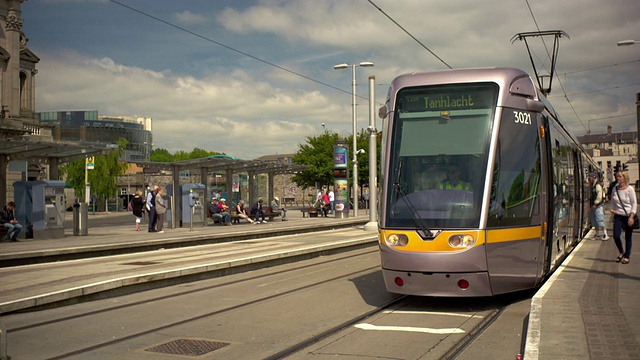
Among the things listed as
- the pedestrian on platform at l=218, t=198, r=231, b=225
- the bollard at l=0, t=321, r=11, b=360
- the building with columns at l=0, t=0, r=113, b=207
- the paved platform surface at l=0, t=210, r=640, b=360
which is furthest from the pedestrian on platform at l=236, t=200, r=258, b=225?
the bollard at l=0, t=321, r=11, b=360

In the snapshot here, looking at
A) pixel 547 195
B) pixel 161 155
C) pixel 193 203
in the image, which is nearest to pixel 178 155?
pixel 161 155

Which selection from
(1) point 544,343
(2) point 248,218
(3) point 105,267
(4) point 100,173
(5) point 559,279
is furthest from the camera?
(4) point 100,173

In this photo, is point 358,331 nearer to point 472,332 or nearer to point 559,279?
point 472,332

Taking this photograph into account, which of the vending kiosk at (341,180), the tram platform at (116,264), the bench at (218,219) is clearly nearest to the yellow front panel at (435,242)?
the tram platform at (116,264)

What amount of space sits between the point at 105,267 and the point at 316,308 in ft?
19.4

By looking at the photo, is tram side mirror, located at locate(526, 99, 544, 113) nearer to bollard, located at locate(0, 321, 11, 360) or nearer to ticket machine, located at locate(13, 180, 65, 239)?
bollard, located at locate(0, 321, 11, 360)

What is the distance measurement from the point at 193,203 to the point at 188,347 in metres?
20.0

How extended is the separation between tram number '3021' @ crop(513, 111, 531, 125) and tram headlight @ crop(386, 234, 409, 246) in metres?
2.16

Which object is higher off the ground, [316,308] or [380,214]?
A: [380,214]

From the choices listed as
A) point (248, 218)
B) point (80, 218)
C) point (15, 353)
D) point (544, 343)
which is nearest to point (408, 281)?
point (544, 343)

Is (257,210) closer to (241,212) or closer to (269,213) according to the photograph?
(241,212)

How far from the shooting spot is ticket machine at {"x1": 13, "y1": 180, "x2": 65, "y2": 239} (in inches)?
807

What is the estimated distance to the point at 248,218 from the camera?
32188mm

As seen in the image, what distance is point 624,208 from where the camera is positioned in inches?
484
